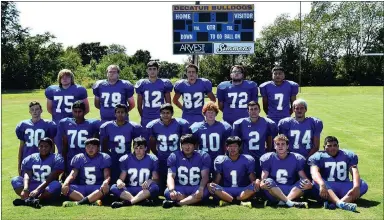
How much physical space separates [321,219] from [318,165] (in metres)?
0.96

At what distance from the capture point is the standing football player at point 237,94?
695 centimetres

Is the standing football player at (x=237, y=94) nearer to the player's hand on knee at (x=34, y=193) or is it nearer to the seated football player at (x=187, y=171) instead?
the seated football player at (x=187, y=171)

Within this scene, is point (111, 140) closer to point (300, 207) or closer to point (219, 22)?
point (300, 207)

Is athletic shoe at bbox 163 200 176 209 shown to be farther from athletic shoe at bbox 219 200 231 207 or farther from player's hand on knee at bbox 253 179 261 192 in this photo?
player's hand on knee at bbox 253 179 261 192

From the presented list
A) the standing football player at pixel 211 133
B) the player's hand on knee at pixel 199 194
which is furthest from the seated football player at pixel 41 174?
the standing football player at pixel 211 133

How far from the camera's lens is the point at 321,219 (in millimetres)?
5148

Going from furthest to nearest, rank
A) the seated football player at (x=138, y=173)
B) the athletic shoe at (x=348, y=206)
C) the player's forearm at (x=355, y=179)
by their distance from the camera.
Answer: the seated football player at (x=138, y=173), the player's forearm at (x=355, y=179), the athletic shoe at (x=348, y=206)

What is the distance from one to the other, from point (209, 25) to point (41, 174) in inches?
548

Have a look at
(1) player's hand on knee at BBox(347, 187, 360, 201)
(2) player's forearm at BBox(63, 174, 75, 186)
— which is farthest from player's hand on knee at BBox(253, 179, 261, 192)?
(2) player's forearm at BBox(63, 174, 75, 186)

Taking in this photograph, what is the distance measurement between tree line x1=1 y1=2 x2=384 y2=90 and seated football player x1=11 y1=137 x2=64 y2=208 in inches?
1293

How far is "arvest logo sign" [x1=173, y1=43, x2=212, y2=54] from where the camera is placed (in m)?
19.2

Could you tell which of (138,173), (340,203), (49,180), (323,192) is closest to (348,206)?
(340,203)

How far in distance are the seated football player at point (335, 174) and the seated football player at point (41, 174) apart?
11.1 feet

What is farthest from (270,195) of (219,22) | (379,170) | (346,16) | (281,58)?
(346,16)
